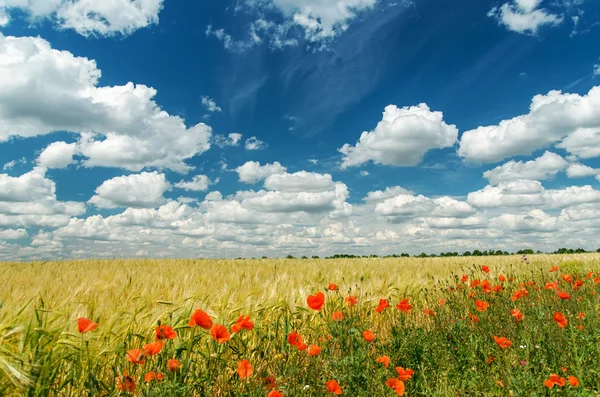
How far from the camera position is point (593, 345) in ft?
12.0

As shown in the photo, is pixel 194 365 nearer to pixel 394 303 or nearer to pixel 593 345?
pixel 394 303

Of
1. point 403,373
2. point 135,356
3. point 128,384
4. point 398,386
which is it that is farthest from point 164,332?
point 403,373

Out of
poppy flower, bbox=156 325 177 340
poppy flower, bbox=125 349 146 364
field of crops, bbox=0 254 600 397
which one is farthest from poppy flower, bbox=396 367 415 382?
poppy flower, bbox=125 349 146 364

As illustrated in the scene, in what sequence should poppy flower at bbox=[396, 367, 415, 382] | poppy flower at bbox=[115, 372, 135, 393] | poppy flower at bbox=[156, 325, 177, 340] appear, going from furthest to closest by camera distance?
1. poppy flower at bbox=[396, 367, 415, 382]
2. poppy flower at bbox=[156, 325, 177, 340]
3. poppy flower at bbox=[115, 372, 135, 393]

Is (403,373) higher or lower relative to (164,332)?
lower

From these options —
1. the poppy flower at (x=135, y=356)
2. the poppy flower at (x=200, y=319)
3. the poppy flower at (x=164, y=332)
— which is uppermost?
the poppy flower at (x=200, y=319)

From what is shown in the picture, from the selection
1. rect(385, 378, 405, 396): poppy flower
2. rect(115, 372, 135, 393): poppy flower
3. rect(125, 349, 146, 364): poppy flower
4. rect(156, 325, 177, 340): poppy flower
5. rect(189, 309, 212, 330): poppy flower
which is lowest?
rect(385, 378, 405, 396): poppy flower

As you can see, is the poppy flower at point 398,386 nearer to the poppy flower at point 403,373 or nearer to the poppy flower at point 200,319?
the poppy flower at point 403,373

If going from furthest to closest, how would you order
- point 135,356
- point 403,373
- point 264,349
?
point 264,349 < point 403,373 < point 135,356

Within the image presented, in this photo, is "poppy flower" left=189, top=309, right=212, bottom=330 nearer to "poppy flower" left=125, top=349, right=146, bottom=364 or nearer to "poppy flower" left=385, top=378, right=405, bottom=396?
"poppy flower" left=125, top=349, right=146, bottom=364

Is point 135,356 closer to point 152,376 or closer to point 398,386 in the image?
point 152,376

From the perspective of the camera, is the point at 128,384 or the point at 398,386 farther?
the point at 398,386

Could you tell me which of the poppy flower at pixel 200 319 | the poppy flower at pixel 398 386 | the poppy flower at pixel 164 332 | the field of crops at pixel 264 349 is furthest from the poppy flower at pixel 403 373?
the poppy flower at pixel 164 332

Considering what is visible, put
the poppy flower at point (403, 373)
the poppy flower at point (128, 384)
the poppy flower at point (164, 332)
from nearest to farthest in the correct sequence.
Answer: the poppy flower at point (128, 384) < the poppy flower at point (164, 332) < the poppy flower at point (403, 373)
